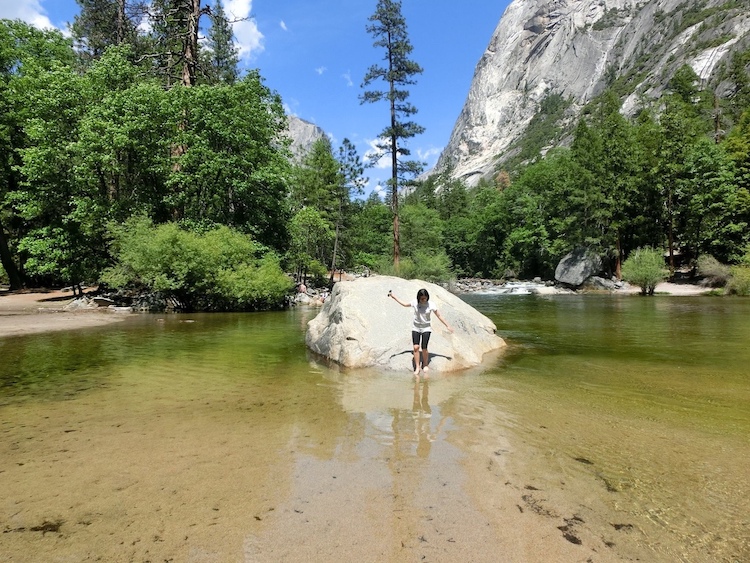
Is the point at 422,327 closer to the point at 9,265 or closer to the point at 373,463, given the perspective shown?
the point at 373,463

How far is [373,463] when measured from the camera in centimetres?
438

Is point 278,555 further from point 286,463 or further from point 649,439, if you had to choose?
point 649,439

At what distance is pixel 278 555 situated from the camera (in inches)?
114

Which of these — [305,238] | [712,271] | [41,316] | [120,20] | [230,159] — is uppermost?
[120,20]

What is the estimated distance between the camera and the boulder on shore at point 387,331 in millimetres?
9281

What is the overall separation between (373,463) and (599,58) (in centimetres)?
19105

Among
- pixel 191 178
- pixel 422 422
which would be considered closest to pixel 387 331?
pixel 422 422

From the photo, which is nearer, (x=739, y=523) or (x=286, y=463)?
(x=739, y=523)

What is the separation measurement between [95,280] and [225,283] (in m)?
9.83

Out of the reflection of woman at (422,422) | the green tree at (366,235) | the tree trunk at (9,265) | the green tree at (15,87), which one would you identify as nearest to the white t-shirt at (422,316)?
A: the reflection of woman at (422,422)

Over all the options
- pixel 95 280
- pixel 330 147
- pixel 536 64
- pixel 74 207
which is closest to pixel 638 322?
pixel 95 280

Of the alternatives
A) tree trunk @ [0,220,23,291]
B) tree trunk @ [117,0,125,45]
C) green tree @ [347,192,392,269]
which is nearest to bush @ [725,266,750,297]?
green tree @ [347,192,392,269]

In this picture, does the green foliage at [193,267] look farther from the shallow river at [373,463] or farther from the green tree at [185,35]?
the shallow river at [373,463]

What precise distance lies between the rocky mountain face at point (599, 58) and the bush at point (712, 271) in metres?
62.6
